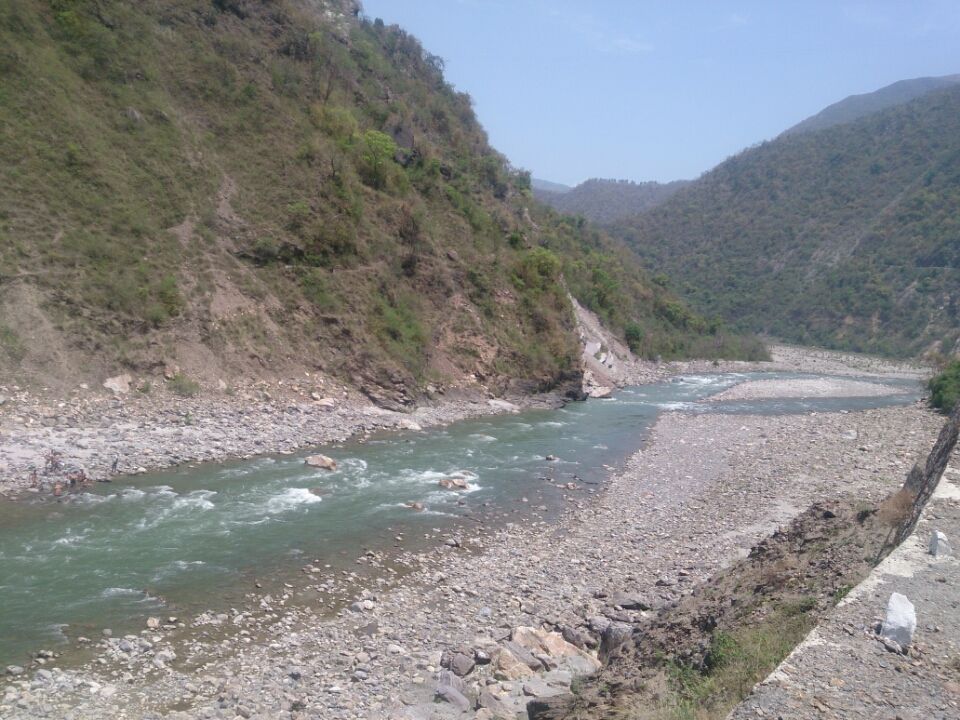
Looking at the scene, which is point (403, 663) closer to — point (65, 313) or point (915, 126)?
point (65, 313)

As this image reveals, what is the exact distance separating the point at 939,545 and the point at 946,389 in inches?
1222

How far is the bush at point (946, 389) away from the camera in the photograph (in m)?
31.6

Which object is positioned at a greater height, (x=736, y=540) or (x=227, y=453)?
(x=227, y=453)

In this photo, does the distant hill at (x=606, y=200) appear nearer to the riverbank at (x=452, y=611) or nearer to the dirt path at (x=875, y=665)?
the riverbank at (x=452, y=611)

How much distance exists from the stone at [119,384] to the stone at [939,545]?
62.3ft

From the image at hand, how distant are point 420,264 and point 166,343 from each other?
12.8 metres

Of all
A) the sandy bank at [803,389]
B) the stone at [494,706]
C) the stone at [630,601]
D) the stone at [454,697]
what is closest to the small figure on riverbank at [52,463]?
the stone at [454,697]

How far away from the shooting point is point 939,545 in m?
7.10

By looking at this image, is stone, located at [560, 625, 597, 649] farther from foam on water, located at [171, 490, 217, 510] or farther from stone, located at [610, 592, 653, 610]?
foam on water, located at [171, 490, 217, 510]

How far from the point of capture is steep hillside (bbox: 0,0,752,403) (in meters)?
20.5

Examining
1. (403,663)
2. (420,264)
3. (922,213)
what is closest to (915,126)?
(922,213)

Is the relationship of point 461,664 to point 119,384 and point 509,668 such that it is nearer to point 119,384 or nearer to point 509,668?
point 509,668

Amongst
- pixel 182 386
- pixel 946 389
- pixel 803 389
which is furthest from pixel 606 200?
pixel 182 386

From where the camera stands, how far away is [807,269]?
3866 inches
